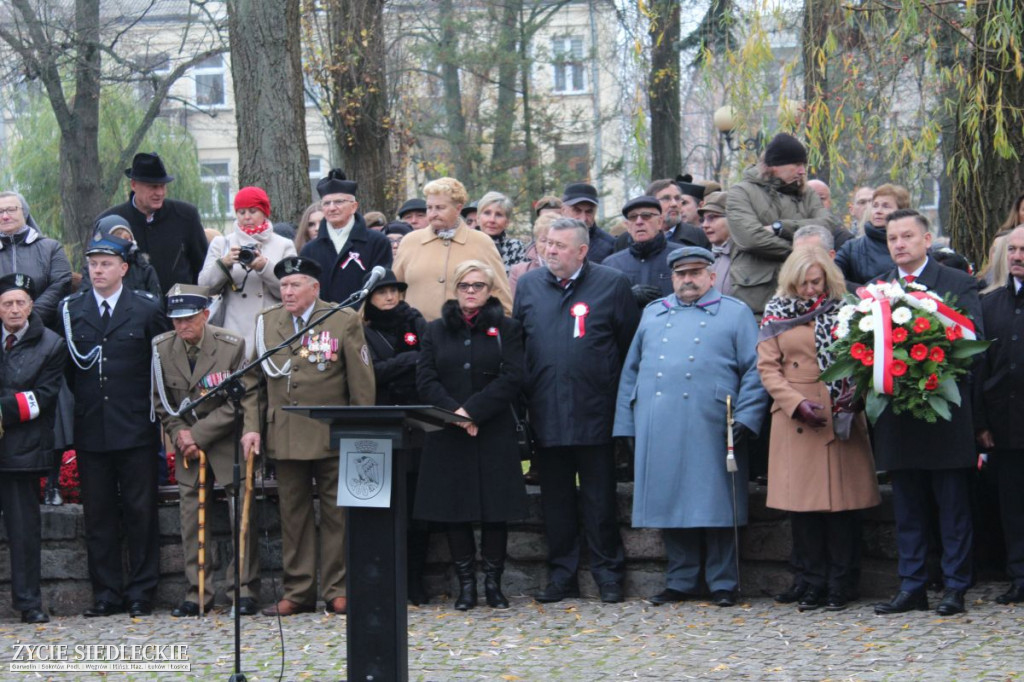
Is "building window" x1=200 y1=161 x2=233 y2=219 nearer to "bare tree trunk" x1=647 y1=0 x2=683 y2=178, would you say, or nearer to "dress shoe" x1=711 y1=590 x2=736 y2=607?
"bare tree trunk" x1=647 y1=0 x2=683 y2=178

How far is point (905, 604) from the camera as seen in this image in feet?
27.7

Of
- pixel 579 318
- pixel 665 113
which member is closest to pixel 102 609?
pixel 579 318

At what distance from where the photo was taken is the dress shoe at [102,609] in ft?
31.8

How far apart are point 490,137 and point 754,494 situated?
18602mm

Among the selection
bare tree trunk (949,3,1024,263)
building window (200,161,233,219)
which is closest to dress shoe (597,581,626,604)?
bare tree trunk (949,3,1024,263)

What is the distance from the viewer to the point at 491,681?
7383mm

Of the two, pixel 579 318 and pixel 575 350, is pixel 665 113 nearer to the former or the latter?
pixel 579 318

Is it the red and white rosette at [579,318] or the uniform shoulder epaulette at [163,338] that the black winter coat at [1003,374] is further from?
the uniform shoulder epaulette at [163,338]

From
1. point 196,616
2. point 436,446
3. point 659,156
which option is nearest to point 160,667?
point 196,616

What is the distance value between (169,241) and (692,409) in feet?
13.8

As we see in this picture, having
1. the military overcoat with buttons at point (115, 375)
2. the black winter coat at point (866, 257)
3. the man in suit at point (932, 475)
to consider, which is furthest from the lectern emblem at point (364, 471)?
the black winter coat at point (866, 257)

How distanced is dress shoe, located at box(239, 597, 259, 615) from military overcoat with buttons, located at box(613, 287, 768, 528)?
8.56 ft

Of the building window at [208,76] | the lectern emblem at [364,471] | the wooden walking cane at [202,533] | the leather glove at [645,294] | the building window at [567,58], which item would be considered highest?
the building window at [208,76]

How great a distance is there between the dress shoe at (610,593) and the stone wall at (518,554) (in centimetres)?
26
